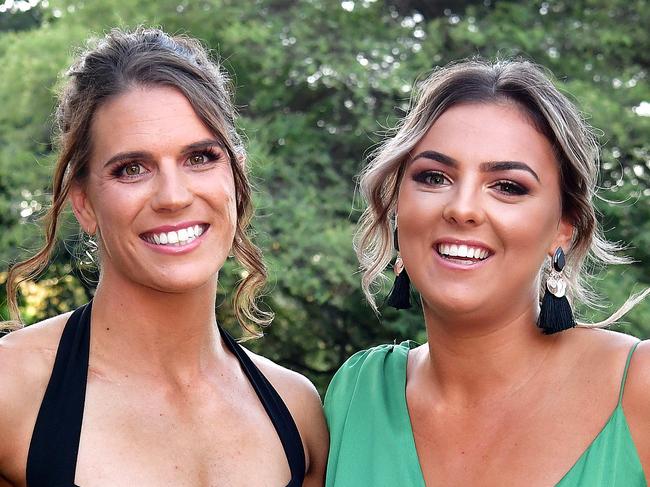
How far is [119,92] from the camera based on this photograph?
339 centimetres

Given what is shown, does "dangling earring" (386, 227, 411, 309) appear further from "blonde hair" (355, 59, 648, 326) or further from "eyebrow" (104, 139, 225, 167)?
"eyebrow" (104, 139, 225, 167)

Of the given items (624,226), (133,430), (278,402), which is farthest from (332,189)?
(133,430)

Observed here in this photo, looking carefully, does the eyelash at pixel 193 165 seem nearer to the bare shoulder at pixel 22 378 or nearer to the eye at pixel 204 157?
the eye at pixel 204 157

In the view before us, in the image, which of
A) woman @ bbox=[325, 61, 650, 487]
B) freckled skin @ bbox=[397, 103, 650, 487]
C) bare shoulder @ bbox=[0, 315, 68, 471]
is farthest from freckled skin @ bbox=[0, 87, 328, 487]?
freckled skin @ bbox=[397, 103, 650, 487]

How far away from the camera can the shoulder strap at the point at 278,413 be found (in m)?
3.56

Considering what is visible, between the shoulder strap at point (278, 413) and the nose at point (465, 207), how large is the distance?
2.96ft

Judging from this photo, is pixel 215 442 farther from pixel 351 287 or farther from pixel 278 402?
pixel 351 287

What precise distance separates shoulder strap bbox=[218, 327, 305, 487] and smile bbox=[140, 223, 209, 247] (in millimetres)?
614

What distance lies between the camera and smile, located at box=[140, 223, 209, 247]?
334cm

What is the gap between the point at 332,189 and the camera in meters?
6.75

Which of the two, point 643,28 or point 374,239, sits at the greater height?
point 643,28

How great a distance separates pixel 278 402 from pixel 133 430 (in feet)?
1.95

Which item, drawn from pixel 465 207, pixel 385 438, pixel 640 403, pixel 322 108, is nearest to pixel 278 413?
pixel 385 438

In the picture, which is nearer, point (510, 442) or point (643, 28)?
point (510, 442)
